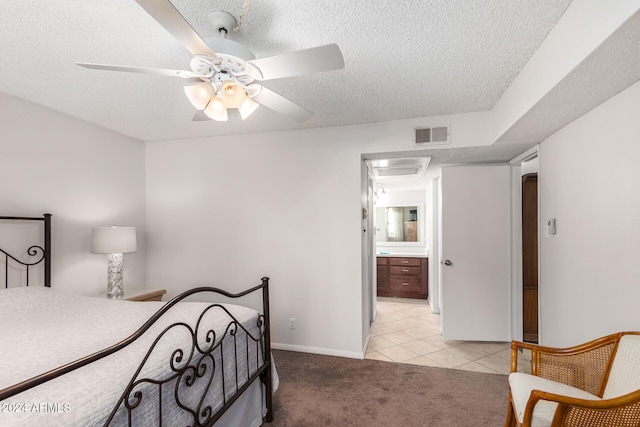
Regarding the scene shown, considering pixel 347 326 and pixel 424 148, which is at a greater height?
pixel 424 148

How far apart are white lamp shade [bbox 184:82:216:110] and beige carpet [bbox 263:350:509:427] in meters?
2.06

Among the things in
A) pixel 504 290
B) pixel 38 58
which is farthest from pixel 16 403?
pixel 504 290

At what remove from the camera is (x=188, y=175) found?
3623 millimetres

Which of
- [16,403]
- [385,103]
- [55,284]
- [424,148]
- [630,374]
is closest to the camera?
[16,403]

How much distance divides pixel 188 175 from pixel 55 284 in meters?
1.62

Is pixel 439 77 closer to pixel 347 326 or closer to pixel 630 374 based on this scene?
pixel 630 374

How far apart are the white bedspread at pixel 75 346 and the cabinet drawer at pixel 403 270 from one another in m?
3.77

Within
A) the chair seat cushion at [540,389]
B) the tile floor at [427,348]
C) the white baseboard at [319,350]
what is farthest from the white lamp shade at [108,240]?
the chair seat cushion at [540,389]

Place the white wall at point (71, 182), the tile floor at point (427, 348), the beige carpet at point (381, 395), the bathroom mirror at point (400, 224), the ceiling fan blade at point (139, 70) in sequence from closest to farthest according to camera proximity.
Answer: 1. the ceiling fan blade at point (139, 70)
2. the beige carpet at point (381, 395)
3. the white wall at point (71, 182)
4. the tile floor at point (427, 348)
5. the bathroom mirror at point (400, 224)

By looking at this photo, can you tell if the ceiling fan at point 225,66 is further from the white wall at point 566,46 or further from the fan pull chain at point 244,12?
the white wall at point 566,46

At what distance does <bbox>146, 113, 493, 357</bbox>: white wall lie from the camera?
311 centimetres

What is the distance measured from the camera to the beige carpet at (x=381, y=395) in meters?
2.10

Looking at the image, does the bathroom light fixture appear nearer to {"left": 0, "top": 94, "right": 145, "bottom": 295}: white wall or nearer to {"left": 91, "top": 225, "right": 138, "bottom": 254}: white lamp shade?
{"left": 91, "top": 225, "right": 138, "bottom": 254}: white lamp shade

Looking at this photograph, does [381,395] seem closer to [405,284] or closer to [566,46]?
[566,46]
